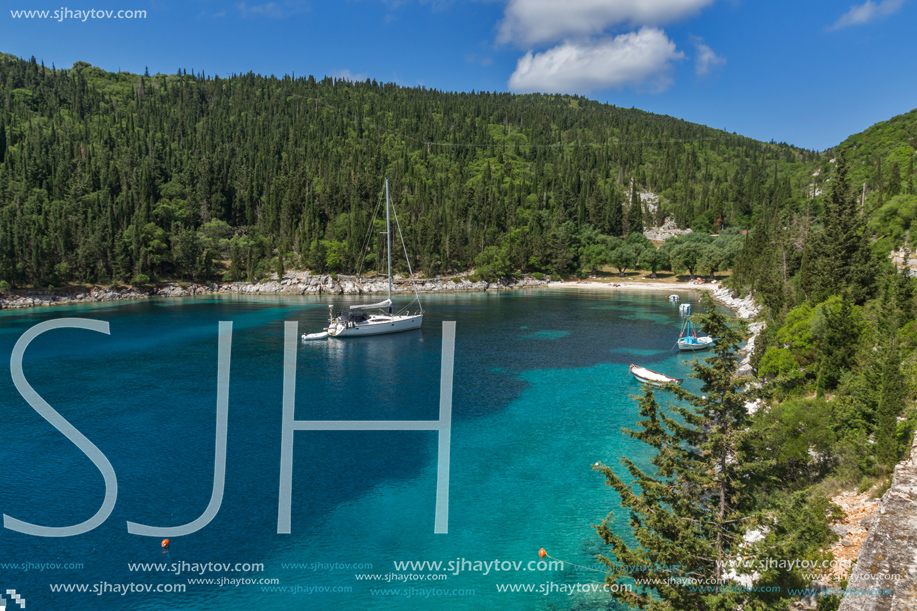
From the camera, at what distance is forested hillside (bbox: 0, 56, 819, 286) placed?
104m

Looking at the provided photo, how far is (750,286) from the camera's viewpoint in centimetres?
6956

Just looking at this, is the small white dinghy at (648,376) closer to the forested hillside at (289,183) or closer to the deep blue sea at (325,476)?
the deep blue sea at (325,476)

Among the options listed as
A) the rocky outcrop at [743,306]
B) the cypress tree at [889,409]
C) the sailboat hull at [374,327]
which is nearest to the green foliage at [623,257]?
the rocky outcrop at [743,306]

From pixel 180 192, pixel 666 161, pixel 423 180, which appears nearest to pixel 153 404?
pixel 180 192

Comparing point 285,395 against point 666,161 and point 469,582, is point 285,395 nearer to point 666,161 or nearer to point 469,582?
point 469,582

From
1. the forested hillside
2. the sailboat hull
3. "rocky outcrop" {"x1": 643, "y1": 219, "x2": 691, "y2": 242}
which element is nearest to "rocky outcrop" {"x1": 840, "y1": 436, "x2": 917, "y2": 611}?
the sailboat hull

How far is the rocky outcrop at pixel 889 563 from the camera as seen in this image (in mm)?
6688

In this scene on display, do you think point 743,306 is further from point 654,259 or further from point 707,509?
point 707,509

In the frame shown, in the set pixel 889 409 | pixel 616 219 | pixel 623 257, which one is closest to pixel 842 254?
pixel 889 409

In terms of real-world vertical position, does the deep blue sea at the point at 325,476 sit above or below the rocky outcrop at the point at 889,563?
below

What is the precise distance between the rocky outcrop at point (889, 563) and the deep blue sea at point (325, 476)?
3.76m

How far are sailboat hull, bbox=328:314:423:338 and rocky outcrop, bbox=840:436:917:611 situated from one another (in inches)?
1829

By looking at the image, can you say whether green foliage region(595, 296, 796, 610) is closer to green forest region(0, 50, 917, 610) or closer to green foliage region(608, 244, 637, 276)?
green forest region(0, 50, 917, 610)

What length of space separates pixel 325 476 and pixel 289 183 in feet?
401
